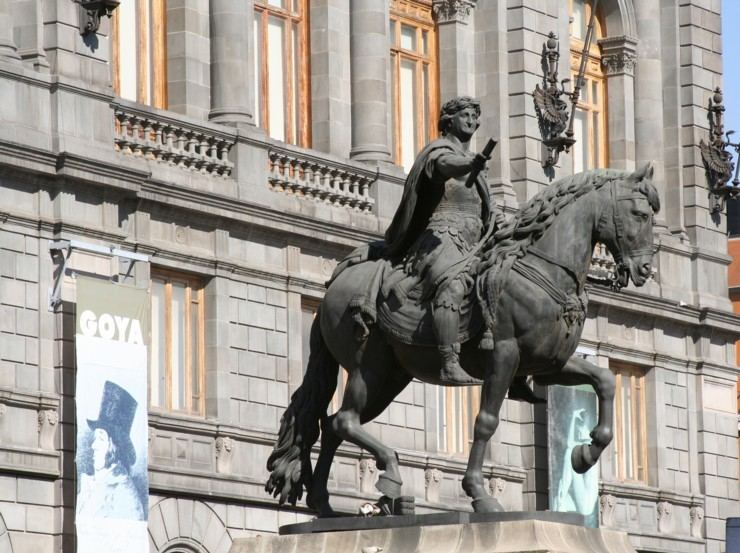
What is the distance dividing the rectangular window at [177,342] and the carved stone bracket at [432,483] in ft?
18.8

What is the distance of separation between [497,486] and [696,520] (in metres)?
7.45

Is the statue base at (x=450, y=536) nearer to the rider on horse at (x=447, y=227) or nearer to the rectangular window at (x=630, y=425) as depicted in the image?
the rider on horse at (x=447, y=227)

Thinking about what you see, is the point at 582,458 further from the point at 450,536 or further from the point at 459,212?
the point at 459,212

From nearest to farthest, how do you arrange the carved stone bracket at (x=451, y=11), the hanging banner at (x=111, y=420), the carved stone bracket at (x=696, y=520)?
1. the hanging banner at (x=111, y=420)
2. the carved stone bracket at (x=451, y=11)
3. the carved stone bracket at (x=696, y=520)

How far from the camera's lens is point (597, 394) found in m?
20.8

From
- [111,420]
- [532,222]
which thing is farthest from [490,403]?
[111,420]

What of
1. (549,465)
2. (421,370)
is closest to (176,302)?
(549,465)

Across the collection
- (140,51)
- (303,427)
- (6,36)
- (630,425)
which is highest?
(140,51)

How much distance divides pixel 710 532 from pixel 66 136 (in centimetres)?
2046

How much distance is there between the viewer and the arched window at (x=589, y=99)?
5338cm

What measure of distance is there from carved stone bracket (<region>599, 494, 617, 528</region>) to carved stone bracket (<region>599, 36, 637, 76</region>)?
368 inches

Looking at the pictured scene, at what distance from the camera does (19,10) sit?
3931 cm

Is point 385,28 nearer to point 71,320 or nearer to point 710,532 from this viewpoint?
point 71,320

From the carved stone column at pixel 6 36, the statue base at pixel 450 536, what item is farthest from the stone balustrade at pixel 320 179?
the statue base at pixel 450 536
